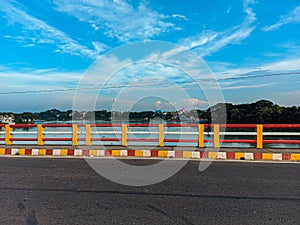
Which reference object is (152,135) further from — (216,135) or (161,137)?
(216,135)

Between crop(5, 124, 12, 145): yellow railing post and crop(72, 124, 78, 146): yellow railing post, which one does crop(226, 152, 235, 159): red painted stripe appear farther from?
crop(5, 124, 12, 145): yellow railing post

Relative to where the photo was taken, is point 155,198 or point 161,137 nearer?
point 155,198

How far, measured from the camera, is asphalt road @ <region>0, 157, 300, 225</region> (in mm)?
4309

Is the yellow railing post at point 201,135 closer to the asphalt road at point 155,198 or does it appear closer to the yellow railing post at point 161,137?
the yellow railing post at point 161,137

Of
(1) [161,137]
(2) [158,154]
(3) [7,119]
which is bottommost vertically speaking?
(2) [158,154]

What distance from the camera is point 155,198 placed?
5.32m

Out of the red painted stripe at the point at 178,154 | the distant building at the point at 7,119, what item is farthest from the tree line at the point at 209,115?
the red painted stripe at the point at 178,154

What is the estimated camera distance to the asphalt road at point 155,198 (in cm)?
431

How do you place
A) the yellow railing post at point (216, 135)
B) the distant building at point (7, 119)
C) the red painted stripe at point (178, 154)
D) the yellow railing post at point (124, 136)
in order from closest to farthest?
the red painted stripe at point (178, 154)
the yellow railing post at point (216, 135)
the yellow railing post at point (124, 136)
the distant building at point (7, 119)

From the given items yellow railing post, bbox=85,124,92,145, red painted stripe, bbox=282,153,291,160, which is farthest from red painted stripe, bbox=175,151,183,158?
yellow railing post, bbox=85,124,92,145

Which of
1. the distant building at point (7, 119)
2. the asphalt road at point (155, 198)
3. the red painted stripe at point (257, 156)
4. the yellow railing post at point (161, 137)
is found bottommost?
the asphalt road at point (155, 198)

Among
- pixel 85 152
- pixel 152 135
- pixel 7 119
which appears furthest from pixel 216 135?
pixel 7 119

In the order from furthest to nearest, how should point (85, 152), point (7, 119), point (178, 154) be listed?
point (7, 119) < point (85, 152) < point (178, 154)

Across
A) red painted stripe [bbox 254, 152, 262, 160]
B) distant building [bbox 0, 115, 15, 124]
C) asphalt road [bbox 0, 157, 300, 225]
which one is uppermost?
distant building [bbox 0, 115, 15, 124]
